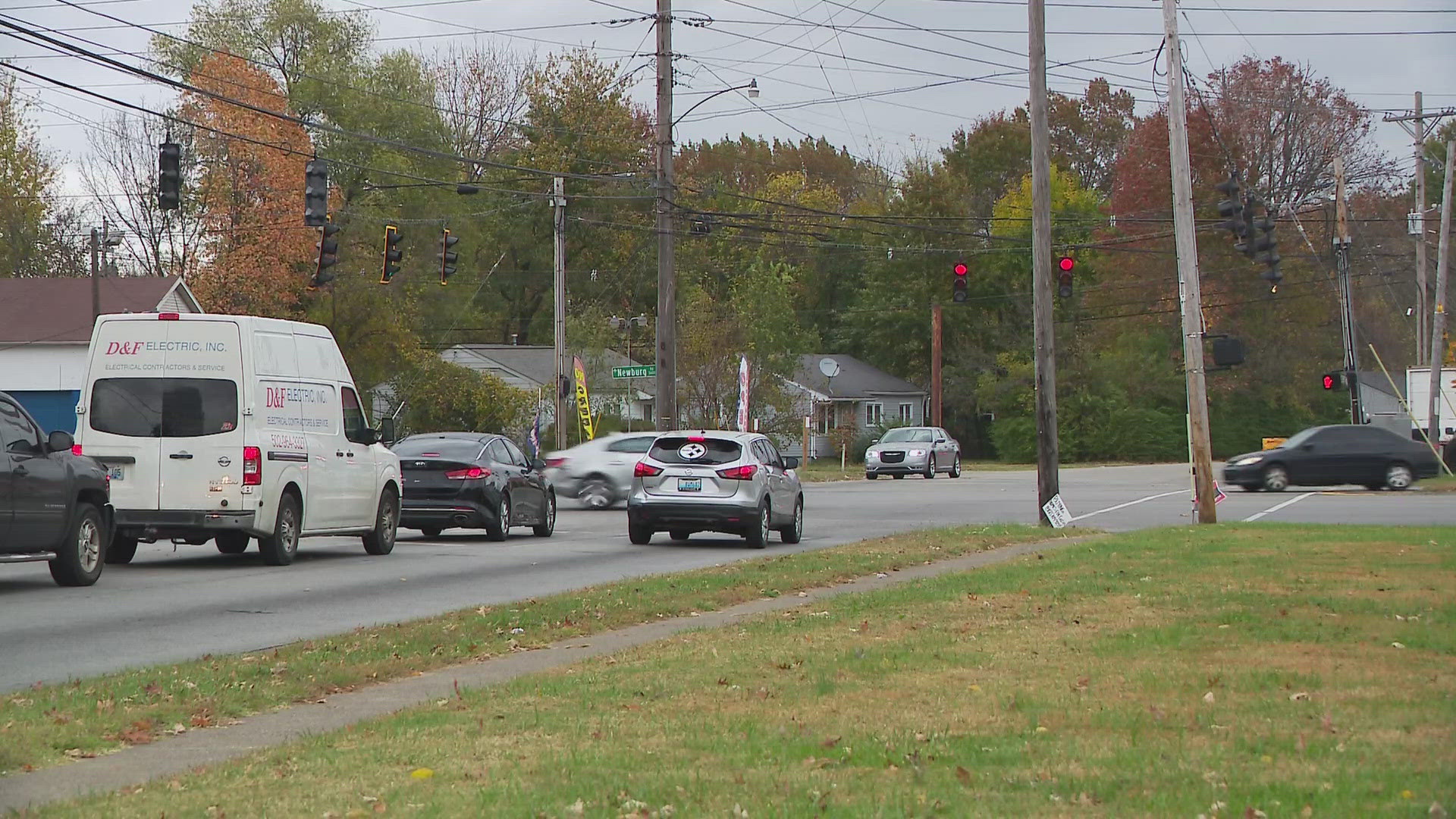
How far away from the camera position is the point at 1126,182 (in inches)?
3000

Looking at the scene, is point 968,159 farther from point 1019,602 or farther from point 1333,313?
point 1019,602

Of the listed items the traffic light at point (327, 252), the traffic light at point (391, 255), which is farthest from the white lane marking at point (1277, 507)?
the traffic light at point (391, 255)

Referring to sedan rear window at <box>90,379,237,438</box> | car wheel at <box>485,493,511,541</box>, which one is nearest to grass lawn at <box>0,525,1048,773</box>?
sedan rear window at <box>90,379,237,438</box>

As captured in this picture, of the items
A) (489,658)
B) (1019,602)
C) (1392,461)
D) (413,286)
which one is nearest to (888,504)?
(1392,461)

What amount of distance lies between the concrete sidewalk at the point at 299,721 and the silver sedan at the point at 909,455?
38.6 meters

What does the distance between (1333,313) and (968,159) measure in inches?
820

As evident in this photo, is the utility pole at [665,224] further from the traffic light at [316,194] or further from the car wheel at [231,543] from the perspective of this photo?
the car wheel at [231,543]

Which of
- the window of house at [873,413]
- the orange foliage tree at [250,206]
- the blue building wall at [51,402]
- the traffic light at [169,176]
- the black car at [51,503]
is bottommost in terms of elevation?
the black car at [51,503]

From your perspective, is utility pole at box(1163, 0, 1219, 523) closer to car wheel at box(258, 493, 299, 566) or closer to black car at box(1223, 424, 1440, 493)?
car wheel at box(258, 493, 299, 566)

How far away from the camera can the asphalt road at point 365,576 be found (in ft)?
41.9

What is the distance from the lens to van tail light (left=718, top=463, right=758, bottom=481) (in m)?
23.1

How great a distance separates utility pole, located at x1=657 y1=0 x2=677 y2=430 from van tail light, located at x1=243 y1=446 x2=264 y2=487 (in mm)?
18366

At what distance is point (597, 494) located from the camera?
114 feet

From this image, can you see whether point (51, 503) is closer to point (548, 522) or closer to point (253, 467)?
point (253, 467)
